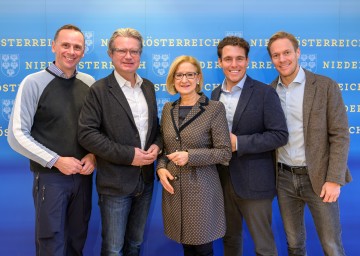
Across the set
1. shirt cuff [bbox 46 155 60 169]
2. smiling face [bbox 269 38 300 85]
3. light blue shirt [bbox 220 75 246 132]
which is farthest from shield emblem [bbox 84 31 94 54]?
smiling face [bbox 269 38 300 85]

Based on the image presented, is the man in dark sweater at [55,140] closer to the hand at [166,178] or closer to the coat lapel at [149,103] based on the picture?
the coat lapel at [149,103]

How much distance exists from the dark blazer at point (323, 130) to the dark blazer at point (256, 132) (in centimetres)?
18

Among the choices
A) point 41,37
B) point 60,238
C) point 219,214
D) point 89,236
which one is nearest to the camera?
point 219,214

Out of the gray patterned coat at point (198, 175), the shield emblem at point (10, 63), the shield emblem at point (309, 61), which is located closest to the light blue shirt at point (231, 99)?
the gray patterned coat at point (198, 175)

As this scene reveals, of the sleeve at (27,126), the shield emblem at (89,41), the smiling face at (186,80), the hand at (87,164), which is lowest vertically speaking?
the hand at (87,164)

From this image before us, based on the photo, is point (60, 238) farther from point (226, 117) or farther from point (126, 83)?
point (226, 117)

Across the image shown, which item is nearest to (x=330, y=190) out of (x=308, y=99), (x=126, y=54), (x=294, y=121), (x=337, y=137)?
(x=337, y=137)

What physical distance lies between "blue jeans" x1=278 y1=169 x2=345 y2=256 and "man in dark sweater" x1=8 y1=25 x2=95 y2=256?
1.32 meters

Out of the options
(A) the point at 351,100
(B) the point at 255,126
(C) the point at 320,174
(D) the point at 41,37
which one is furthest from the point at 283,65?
(D) the point at 41,37

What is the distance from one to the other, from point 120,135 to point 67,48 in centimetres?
70

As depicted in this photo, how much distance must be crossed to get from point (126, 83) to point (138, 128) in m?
0.31

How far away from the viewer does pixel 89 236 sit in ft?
9.57

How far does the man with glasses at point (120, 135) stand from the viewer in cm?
202

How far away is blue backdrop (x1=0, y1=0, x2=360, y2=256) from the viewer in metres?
2.73
